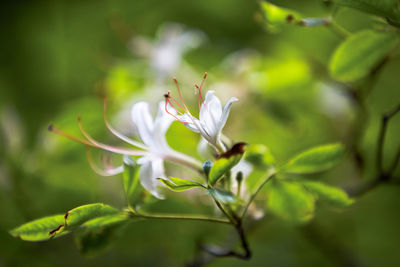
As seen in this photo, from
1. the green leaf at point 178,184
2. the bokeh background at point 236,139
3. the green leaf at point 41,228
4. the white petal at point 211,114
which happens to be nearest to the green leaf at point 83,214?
the green leaf at point 41,228

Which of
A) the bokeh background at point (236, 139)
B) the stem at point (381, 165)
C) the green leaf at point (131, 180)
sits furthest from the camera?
the bokeh background at point (236, 139)

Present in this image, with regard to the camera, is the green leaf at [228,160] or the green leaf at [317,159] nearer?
the green leaf at [228,160]

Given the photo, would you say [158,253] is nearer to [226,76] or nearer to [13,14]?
[226,76]

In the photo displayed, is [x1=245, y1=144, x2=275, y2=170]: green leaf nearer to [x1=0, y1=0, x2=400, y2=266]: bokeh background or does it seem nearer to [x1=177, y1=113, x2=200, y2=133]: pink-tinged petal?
[x1=177, y1=113, x2=200, y2=133]: pink-tinged petal

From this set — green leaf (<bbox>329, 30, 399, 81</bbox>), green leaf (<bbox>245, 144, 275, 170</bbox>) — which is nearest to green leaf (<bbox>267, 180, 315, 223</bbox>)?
green leaf (<bbox>245, 144, 275, 170</bbox>)

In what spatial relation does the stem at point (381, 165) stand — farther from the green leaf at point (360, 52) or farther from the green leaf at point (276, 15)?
the green leaf at point (276, 15)

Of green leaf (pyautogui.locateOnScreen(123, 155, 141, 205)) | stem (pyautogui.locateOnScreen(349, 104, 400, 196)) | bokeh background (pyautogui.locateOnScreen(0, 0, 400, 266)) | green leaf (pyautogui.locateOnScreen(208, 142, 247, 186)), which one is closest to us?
green leaf (pyautogui.locateOnScreen(208, 142, 247, 186))
